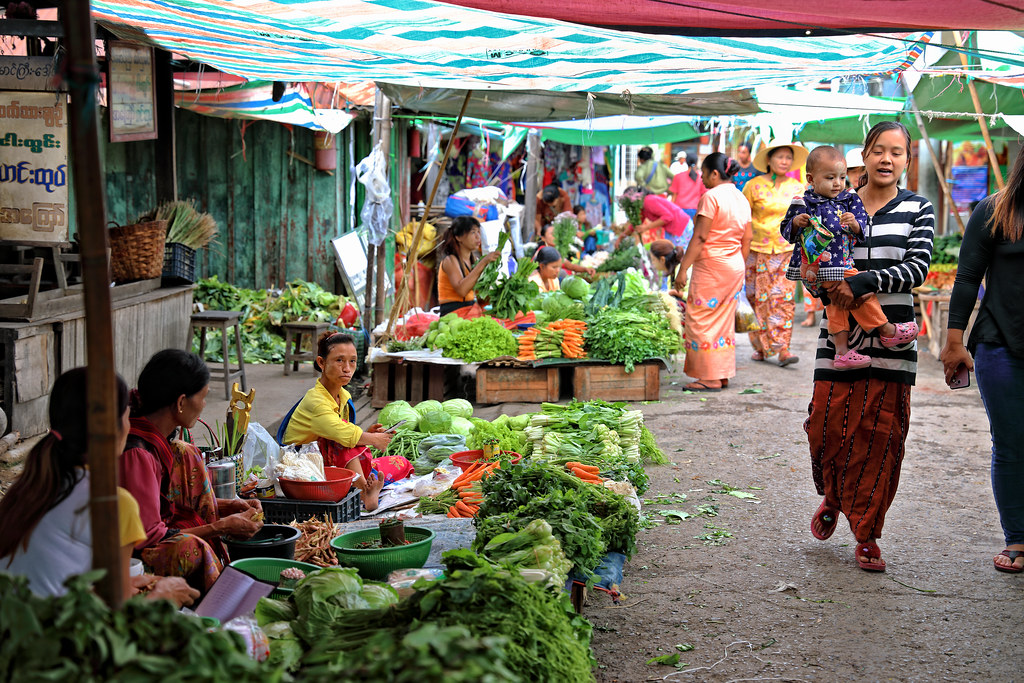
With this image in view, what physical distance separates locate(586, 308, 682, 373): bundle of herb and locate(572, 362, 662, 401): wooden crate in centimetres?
11

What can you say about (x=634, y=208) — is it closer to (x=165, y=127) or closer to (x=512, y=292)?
(x=512, y=292)

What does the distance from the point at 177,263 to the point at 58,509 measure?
21.6ft

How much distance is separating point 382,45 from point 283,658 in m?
4.22

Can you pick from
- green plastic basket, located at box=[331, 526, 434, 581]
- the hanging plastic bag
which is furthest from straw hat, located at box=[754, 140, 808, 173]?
green plastic basket, located at box=[331, 526, 434, 581]

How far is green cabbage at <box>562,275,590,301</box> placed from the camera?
9258 millimetres

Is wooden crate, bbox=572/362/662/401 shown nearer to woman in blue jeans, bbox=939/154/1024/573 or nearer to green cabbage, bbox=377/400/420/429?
green cabbage, bbox=377/400/420/429

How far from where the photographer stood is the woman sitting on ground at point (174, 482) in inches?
116

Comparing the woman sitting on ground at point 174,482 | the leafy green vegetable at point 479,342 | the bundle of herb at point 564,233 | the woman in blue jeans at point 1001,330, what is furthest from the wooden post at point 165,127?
the woman in blue jeans at point 1001,330

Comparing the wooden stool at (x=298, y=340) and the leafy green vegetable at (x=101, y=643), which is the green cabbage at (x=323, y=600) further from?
the wooden stool at (x=298, y=340)

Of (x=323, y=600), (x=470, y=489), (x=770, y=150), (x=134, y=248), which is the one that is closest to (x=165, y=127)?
(x=134, y=248)

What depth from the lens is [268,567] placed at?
10.3ft

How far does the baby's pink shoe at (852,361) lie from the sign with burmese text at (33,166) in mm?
5090

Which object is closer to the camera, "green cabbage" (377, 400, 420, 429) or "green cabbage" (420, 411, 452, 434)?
"green cabbage" (420, 411, 452, 434)

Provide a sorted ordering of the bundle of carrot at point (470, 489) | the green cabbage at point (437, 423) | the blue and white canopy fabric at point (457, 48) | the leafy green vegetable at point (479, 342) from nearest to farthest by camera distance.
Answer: the bundle of carrot at point (470, 489) < the blue and white canopy fabric at point (457, 48) < the green cabbage at point (437, 423) < the leafy green vegetable at point (479, 342)
